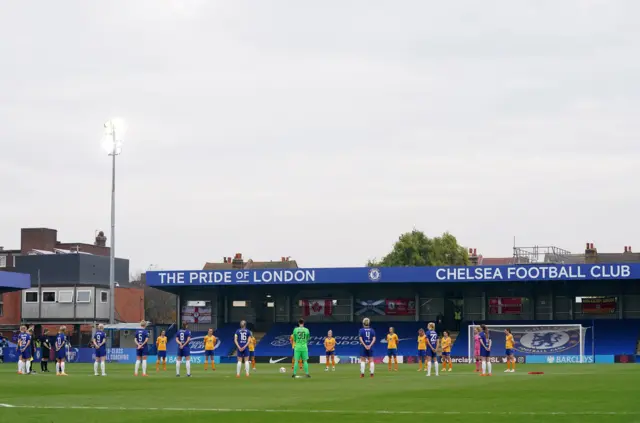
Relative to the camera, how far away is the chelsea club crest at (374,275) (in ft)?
238

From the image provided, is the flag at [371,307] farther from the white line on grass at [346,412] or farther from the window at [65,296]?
the white line on grass at [346,412]

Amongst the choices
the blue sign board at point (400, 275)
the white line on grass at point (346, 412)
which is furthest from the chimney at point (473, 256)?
the white line on grass at point (346, 412)

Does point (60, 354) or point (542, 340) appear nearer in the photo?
point (60, 354)

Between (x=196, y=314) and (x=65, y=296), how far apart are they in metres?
17.5

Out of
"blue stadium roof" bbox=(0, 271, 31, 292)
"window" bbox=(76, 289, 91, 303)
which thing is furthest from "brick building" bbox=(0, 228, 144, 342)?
"blue stadium roof" bbox=(0, 271, 31, 292)

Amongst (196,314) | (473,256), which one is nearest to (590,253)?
(473,256)

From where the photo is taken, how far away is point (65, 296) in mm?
90812

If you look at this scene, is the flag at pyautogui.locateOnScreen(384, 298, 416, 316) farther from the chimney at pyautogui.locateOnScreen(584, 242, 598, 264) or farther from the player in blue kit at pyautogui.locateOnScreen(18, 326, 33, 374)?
the player in blue kit at pyautogui.locateOnScreen(18, 326, 33, 374)

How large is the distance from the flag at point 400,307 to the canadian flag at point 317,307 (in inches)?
177

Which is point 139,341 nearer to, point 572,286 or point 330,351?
point 330,351

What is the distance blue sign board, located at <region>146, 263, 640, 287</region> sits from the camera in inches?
2648

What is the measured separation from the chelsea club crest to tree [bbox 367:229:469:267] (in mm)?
32911

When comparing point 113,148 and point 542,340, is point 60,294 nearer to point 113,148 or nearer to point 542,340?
point 113,148

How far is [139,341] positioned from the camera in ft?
131
